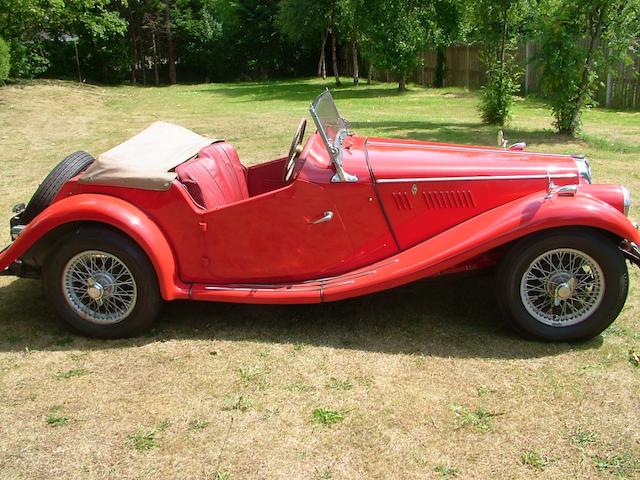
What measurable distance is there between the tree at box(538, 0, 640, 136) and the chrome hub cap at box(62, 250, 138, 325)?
9.82 metres

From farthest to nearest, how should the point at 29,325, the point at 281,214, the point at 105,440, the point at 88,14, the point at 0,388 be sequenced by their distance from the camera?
1. the point at 88,14
2. the point at 29,325
3. the point at 281,214
4. the point at 0,388
5. the point at 105,440

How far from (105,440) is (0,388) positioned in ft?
3.20

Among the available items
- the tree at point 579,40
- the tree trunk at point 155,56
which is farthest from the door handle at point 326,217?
the tree trunk at point 155,56

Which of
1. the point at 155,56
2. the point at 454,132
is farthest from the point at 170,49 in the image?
the point at 454,132

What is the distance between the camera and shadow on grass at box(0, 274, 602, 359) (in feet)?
13.6

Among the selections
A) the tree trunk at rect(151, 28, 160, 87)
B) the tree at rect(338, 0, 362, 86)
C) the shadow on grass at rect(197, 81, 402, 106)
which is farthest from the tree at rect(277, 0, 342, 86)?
the tree trunk at rect(151, 28, 160, 87)

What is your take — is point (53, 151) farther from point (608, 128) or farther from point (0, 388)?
point (608, 128)

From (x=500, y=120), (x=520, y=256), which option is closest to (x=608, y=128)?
(x=500, y=120)

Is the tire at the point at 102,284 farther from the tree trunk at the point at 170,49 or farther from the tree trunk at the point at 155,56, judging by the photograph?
the tree trunk at the point at 170,49

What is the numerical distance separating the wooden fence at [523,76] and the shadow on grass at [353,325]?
12.5m

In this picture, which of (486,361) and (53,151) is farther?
(53,151)

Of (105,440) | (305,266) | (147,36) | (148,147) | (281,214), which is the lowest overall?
(105,440)

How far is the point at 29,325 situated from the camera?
182 inches

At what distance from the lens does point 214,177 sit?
466cm
